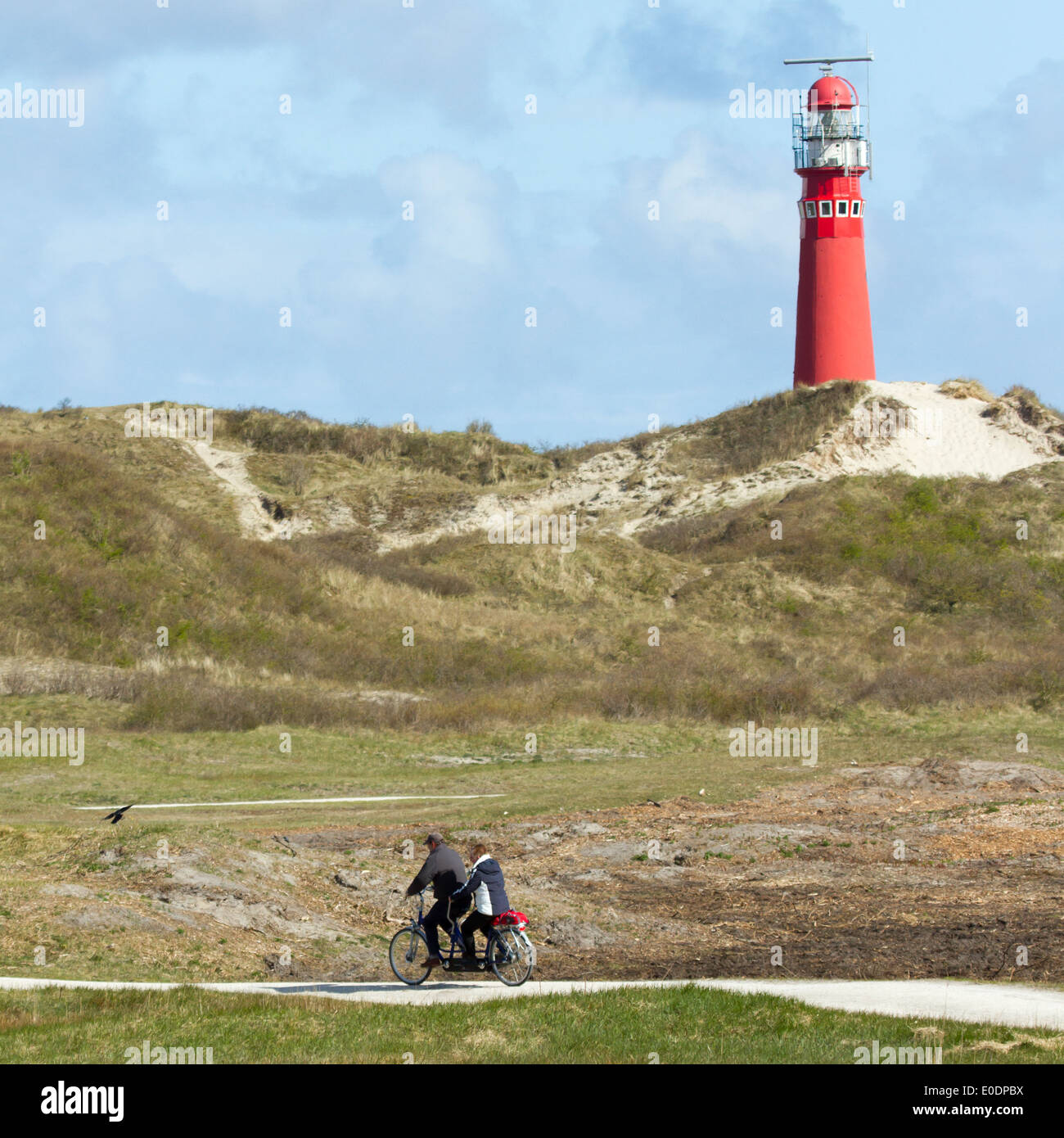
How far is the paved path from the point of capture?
11.6 metres

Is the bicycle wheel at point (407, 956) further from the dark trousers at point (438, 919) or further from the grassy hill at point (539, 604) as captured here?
the grassy hill at point (539, 604)

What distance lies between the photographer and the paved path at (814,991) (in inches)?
456

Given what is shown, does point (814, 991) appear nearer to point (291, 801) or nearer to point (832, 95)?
point (291, 801)

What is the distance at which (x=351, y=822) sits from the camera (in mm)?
24484

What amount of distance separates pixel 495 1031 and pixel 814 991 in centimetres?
358

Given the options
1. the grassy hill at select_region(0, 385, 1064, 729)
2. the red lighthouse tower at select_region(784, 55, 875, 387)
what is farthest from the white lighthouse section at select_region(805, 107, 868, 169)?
the grassy hill at select_region(0, 385, 1064, 729)

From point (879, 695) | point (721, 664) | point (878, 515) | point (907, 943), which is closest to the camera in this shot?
point (907, 943)

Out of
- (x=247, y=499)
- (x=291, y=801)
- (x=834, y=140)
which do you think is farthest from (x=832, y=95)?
(x=291, y=801)

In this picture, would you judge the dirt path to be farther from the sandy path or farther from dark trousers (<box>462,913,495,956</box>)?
dark trousers (<box>462,913,495,956</box>)

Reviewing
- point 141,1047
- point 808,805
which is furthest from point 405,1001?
point 808,805

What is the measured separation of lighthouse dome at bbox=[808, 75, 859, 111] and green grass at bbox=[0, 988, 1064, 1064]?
2489 inches

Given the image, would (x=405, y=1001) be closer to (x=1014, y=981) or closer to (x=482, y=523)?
(x=1014, y=981)

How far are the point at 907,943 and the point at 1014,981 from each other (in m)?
2.03

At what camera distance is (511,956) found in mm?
13641
